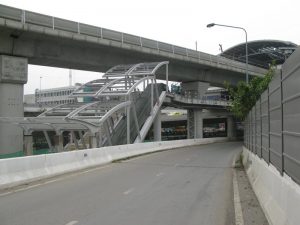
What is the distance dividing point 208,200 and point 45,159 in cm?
751

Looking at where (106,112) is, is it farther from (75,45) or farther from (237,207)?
(237,207)

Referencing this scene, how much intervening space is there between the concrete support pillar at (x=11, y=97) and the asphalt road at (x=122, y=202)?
1620 cm

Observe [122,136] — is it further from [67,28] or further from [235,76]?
[235,76]

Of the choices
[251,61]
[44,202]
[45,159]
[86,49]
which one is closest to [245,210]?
[44,202]

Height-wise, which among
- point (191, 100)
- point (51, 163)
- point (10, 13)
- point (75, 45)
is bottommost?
point (51, 163)

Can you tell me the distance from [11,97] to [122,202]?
75.5 feet

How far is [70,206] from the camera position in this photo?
34.1ft

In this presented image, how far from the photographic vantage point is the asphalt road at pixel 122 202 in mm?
8938

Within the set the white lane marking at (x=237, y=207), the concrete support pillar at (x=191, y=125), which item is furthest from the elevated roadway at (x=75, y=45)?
the white lane marking at (x=237, y=207)

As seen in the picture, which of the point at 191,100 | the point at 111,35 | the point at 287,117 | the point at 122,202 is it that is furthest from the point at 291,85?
the point at 191,100

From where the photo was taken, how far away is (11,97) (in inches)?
1268

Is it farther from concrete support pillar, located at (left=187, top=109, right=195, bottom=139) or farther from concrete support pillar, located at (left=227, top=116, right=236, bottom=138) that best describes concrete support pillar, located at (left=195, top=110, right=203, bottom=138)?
concrete support pillar, located at (left=227, top=116, right=236, bottom=138)

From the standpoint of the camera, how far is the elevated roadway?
31406 millimetres

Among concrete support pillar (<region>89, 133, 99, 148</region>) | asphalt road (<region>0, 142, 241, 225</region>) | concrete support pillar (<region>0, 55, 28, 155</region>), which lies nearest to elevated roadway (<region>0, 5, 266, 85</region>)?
concrete support pillar (<region>0, 55, 28, 155</region>)
